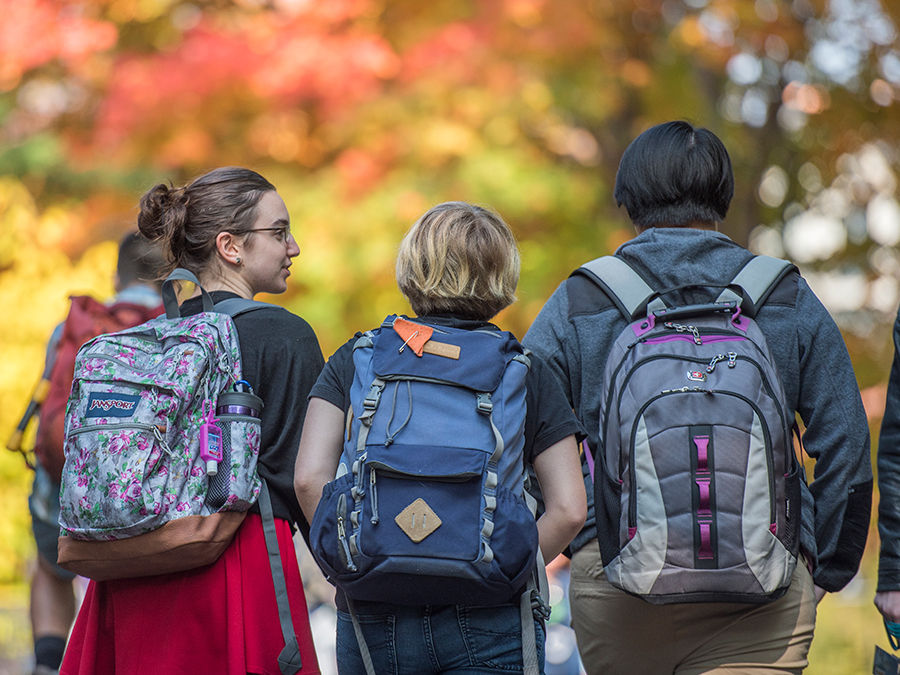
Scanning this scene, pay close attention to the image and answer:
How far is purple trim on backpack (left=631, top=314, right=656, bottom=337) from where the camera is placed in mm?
2160

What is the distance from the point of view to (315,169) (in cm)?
769

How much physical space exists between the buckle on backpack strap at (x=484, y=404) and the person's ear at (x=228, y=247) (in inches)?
34.0

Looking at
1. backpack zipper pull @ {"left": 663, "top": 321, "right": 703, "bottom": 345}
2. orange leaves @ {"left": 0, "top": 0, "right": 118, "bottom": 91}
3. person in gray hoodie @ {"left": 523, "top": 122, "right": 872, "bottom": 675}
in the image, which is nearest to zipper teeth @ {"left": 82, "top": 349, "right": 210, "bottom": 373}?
person in gray hoodie @ {"left": 523, "top": 122, "right": 872, "bottom": 675}

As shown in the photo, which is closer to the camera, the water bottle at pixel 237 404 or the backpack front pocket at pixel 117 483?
the backpack front pocket at pixel 117 483

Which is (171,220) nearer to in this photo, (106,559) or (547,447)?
(106,559)

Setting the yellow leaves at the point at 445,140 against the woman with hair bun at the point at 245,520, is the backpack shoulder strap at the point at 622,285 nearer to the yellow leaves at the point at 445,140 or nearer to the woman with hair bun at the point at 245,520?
the woman with hair bun at the point at 245,520

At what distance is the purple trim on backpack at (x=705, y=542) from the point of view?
1.96m

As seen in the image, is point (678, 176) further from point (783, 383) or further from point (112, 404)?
point (112, 404)

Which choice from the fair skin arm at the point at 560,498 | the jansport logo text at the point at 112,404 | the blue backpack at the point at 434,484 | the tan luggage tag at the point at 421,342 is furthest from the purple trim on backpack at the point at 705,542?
the jansport logo text at the point at 112,404

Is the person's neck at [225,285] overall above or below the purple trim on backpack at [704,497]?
above

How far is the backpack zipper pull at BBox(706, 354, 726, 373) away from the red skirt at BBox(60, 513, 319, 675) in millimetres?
1016

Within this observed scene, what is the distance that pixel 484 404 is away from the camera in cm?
188

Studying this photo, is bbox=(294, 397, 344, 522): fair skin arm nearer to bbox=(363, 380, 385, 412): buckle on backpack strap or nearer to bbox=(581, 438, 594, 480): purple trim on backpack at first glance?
bbox=(363, 380, 385, 412): buckle on backpack strap

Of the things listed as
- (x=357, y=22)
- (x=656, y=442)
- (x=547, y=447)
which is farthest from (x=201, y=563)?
(x=357, y=22)
